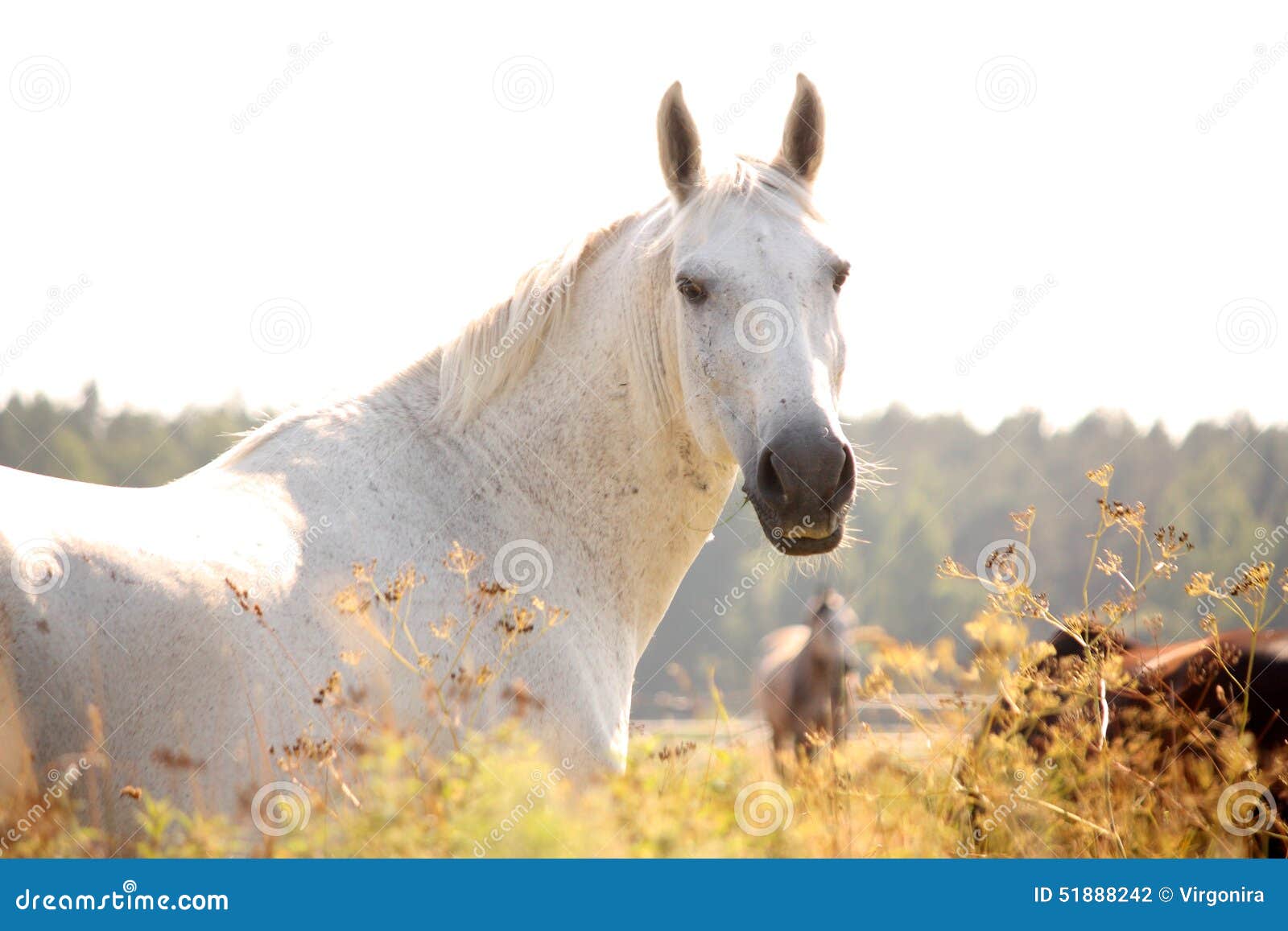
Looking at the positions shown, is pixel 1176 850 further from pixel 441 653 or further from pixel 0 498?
pixel 0 498

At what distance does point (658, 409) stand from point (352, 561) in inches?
47.5

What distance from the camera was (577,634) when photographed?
11.7 ft

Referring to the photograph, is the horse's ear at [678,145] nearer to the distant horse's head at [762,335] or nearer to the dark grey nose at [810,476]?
the distant horse's head at [762,335]

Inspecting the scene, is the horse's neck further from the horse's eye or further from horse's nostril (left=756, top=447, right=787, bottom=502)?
horse's nostril (left=756, top=447, right=787, bottom=502)

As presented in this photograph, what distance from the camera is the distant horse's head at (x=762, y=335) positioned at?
319 centimetres

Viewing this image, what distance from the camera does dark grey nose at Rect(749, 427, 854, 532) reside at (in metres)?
3.14

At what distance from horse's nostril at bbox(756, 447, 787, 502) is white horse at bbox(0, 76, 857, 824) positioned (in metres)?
0.01

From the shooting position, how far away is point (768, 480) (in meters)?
3.26

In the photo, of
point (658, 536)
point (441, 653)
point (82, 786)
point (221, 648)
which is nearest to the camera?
point (82, 786)

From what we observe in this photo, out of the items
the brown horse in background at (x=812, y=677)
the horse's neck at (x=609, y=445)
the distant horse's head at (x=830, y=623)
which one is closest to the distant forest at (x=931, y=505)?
the distant horse's head at (x=830, y=623)

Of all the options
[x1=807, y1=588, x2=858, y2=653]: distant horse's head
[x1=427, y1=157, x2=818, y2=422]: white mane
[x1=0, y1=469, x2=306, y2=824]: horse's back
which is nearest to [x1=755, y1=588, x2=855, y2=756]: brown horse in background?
[x1=807, y1=588, x2=858, y2=653]: distant horse's head

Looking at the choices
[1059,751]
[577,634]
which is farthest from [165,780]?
[1059,751]

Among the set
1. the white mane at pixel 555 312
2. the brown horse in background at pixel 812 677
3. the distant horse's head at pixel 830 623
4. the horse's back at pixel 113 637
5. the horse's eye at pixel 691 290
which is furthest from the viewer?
the distant horse's head at pixel 830 623

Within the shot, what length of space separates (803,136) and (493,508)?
1.88 m
